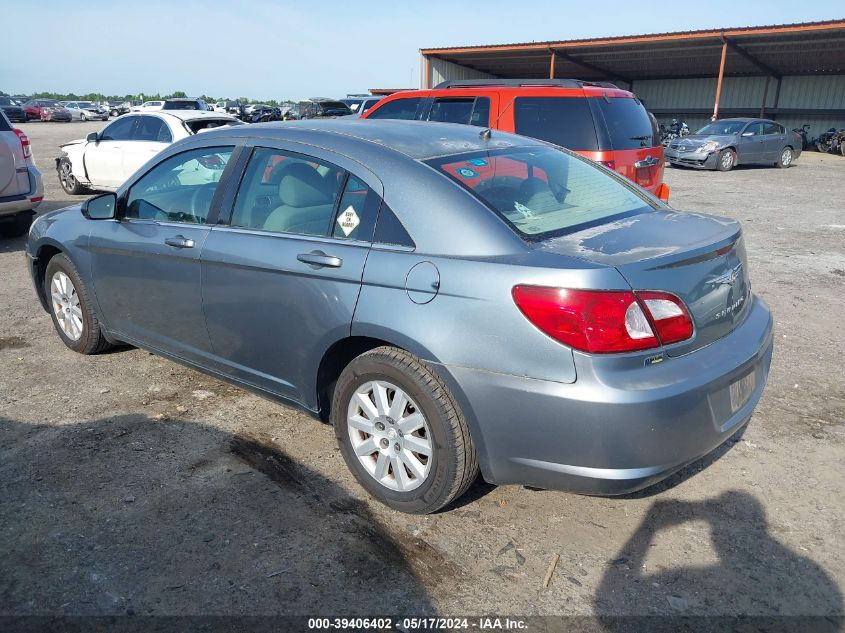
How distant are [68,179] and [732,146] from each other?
16919mm

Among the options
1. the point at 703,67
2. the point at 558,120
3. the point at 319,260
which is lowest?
the point at 319,260

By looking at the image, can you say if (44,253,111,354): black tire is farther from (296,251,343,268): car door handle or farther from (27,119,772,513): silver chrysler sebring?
(296,251,343,268): car door handle

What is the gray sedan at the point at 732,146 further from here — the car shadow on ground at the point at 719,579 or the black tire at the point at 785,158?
the car shadow on ground at the point at 719,579

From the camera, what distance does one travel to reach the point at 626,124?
285 inches

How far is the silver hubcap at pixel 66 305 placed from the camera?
15.7 ft

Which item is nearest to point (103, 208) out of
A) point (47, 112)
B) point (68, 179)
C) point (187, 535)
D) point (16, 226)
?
point (187, 535)

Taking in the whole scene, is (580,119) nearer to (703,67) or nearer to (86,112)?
(703,67)

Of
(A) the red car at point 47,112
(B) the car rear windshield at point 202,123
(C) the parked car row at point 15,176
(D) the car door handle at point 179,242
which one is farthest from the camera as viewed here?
(A) the red car at point 47,112

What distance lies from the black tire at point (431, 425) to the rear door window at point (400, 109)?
6.24 m

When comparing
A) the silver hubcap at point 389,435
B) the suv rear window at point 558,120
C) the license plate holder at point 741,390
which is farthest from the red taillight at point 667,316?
the suv rear window at point 558,120

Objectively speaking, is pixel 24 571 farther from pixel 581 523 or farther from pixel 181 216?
pixel 581 523

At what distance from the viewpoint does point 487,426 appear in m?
2.71

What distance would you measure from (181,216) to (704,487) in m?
3.13

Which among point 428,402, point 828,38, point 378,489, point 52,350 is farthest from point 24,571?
point 828,38
